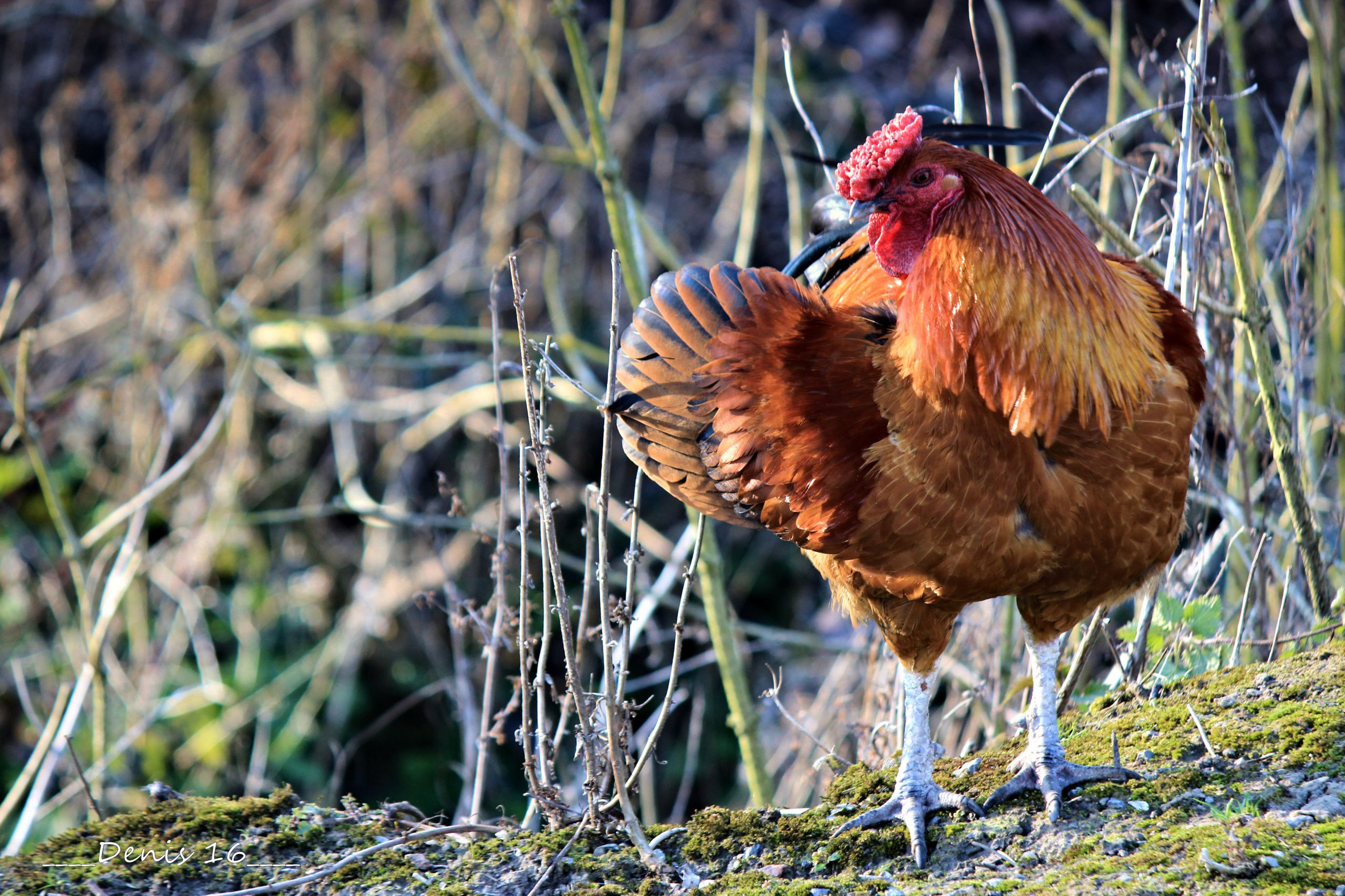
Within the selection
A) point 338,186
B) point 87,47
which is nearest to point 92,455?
point 338,186

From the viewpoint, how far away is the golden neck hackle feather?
2.36m

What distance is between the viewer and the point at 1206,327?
11.4ft

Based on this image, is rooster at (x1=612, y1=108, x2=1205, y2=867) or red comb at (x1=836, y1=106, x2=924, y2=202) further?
red comb at (x1=836, y1=106, x2=924, y2=202)

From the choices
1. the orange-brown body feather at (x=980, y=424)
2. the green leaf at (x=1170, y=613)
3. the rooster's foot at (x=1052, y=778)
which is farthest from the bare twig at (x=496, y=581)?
the green leaf at (x=1170, y=613)

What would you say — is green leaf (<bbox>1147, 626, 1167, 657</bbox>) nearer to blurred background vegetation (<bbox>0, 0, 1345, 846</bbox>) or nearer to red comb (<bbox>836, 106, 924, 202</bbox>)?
blurred background vegetation (<bbox>0, 0, 1345, 846</bbox>)

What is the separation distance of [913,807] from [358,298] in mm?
5629

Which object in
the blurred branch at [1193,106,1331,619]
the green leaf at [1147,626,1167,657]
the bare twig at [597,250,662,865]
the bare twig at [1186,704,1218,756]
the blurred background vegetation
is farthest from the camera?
the blurred background vegetation

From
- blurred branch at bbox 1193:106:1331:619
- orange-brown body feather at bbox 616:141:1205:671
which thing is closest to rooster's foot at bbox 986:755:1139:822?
orange-brown body feather at bbox 616:141:1205:671

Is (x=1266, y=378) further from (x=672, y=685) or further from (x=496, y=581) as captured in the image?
(x=496, y=581)

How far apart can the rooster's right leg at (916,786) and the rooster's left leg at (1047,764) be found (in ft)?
0.41

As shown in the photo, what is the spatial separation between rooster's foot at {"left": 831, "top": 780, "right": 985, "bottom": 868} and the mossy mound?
0.03 meters

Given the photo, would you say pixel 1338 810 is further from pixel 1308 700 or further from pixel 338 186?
pixel 338 186

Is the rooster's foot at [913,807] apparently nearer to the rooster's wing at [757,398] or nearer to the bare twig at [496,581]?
the rooster's wing at [757,398]

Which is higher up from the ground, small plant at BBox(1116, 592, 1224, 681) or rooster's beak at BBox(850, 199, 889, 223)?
rooster's beak at BBox(850, 199, 889, 223)
